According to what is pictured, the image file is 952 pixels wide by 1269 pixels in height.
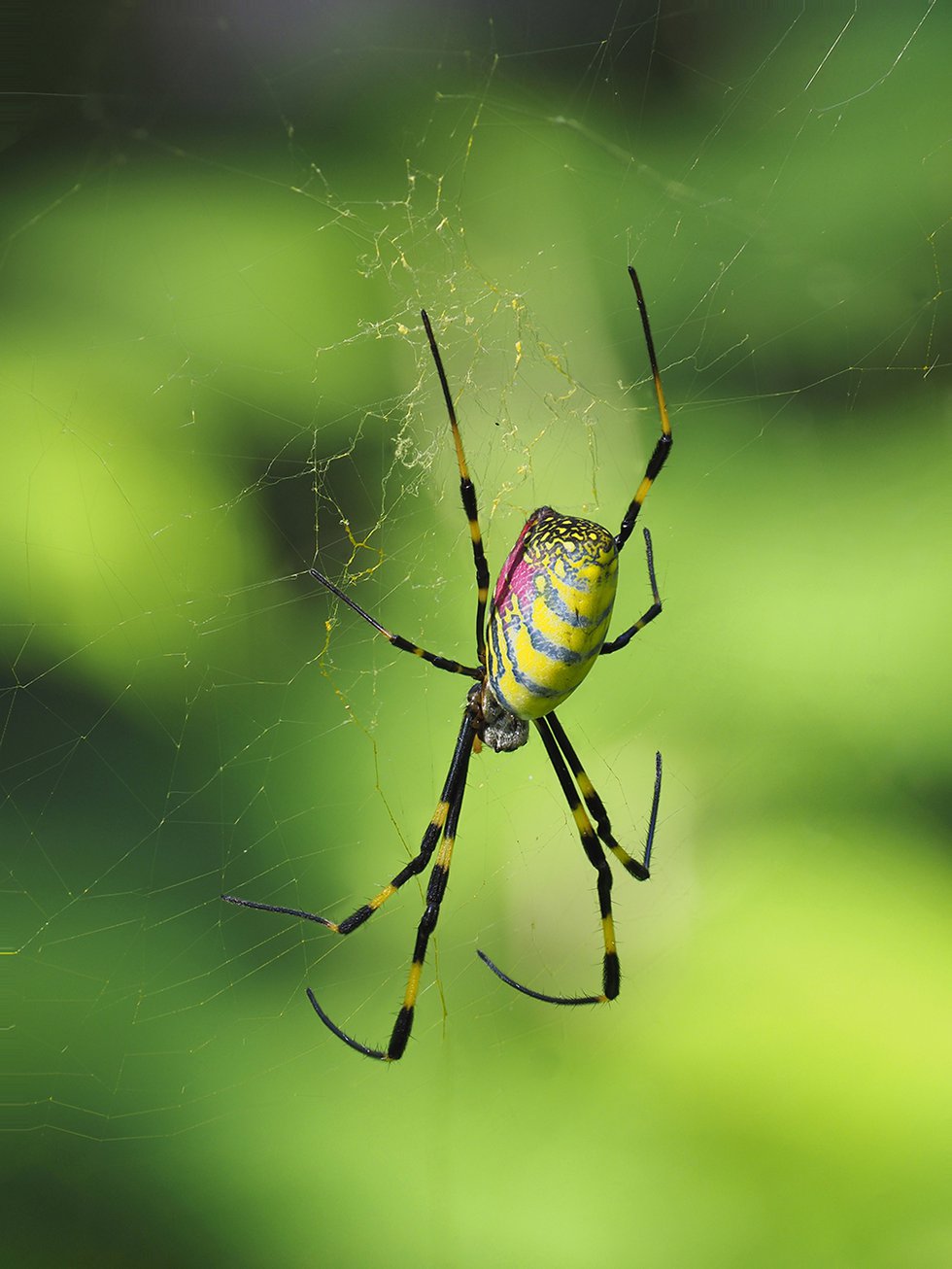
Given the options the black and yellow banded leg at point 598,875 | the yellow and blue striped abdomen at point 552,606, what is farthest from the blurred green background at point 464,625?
the yellow and blue striped abdomen at point 552,606

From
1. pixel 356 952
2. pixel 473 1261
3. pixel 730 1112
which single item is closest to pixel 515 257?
pixel 356 952

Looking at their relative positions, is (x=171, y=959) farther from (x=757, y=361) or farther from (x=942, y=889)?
(x=757, y=361)

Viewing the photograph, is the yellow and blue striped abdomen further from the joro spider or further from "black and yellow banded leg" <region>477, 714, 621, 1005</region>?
"black and yellow banded leg" <region>477, 714, 621, 1005</region>

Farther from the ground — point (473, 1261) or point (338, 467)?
point (338, 467)

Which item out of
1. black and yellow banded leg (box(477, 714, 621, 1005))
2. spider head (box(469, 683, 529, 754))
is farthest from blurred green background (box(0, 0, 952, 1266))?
spider head (box(469, 683, 529, 754))

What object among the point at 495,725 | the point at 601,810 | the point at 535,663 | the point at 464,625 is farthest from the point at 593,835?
the point at 535,663

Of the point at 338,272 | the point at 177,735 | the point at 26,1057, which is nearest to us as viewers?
the point at 26,1057
